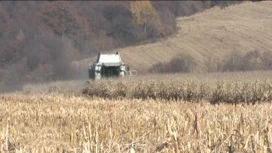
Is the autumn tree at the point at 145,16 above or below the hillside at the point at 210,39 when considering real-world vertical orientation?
above

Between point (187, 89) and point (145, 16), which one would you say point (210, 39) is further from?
point (187, 89)

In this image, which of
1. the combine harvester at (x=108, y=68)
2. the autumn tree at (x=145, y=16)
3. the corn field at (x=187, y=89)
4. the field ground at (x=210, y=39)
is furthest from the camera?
the autumn tree at (x=145, y=16)

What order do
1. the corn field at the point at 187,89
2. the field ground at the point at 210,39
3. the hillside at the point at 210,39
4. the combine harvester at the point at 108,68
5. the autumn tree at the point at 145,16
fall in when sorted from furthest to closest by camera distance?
the autumn tree at the point at 145,16, the hillside at the point at 210,39, the field ground at the point at 210,39, the combine harvester at the point at 108,68, the corn field at the point at 187,89

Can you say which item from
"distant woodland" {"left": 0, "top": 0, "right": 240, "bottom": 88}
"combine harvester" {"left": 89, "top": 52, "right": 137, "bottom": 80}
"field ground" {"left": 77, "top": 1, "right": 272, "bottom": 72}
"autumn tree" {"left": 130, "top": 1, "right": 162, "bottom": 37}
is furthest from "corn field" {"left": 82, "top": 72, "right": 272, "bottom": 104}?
"autumn tree" {"left": 130, "top": 1, "right": 162, "bottom": 37}

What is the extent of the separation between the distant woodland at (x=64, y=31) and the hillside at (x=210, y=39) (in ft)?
11.5

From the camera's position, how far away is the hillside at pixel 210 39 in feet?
156

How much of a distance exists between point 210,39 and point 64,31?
16.1 meters

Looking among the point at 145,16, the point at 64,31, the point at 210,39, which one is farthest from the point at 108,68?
the point at 145,16

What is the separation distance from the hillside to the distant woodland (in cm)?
349

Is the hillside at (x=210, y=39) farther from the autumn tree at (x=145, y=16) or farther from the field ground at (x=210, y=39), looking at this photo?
the autumn tree at (x=145, y=16)

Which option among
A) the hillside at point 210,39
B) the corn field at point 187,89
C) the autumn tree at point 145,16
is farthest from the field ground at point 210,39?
the corn field at point 187,89

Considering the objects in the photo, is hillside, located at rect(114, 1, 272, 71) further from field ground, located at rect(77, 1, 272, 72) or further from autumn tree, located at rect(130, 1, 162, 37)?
autumn tree, located at rect(130, 1, 162, 37)

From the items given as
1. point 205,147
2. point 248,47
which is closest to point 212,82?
point 205,147

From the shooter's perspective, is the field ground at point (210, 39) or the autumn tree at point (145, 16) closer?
the field ground at point (210, 39)
